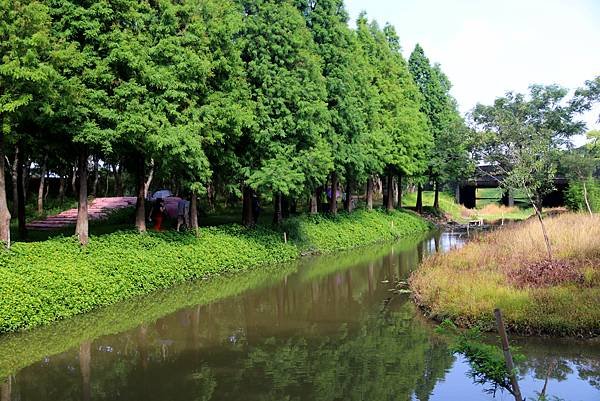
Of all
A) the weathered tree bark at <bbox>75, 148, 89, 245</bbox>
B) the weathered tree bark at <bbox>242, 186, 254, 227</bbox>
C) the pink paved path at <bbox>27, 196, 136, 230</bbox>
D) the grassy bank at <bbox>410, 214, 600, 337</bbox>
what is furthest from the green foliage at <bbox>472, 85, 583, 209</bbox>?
the pink paved path at <bbox>27, 196, 136, 230</bbox>

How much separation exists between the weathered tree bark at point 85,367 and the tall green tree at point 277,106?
43.5 feet

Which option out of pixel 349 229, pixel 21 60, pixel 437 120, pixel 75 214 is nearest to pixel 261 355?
pixel 21 60

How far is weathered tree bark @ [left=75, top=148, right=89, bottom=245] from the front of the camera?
61.4 feet

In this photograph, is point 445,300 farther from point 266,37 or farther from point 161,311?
point 266,37

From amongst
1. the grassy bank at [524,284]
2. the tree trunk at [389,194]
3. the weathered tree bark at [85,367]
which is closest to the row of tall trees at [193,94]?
the tree trunk at [389,194]

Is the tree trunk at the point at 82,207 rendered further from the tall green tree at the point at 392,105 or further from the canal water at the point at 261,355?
the tall green tree at the point at 392,105

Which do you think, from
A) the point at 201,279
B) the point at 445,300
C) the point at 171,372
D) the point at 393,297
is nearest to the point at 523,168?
the point at 393,297

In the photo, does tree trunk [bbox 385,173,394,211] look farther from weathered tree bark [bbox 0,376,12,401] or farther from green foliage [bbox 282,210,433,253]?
weathered tree bark [bbox 0,376,12,401]

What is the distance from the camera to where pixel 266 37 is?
27.0m

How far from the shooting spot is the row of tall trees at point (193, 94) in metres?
16.3

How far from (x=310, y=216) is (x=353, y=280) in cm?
1148

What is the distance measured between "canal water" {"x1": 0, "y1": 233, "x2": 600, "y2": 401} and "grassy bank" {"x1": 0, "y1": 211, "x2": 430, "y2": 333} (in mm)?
627

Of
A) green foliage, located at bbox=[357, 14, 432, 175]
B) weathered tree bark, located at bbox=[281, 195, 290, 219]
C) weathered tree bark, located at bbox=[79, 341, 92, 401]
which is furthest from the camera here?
green foliage, located at bbox=[357, 14, 432, 175]

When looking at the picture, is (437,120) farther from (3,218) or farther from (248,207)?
(3,218)
